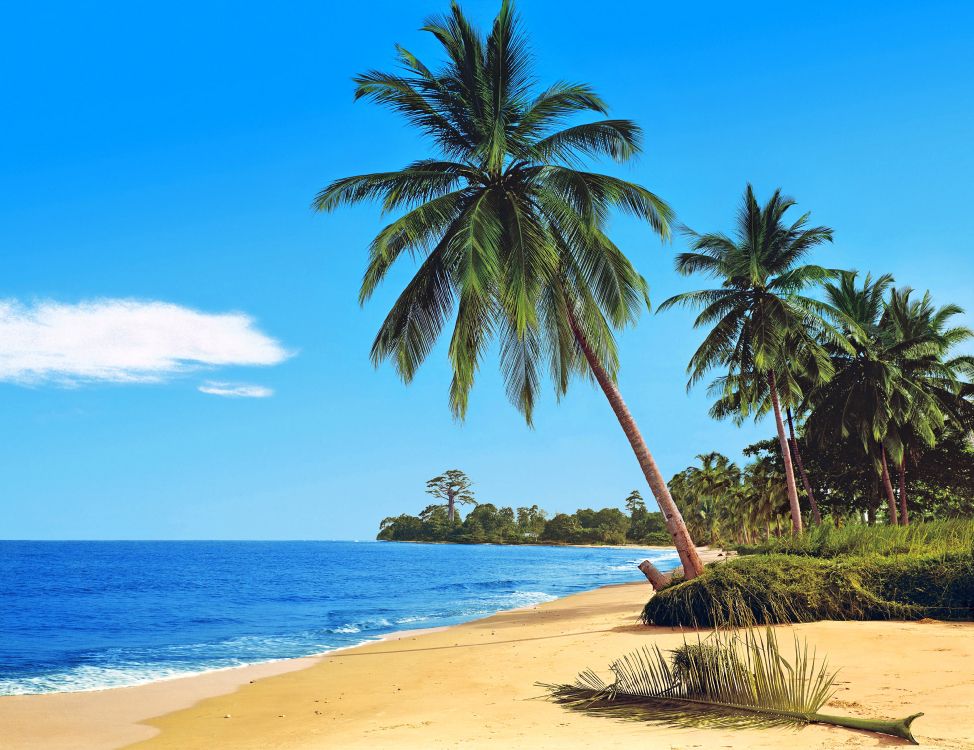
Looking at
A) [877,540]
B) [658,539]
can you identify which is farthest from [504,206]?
[658,539]

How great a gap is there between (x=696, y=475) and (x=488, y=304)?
56957 mm

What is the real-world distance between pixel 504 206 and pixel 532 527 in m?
125

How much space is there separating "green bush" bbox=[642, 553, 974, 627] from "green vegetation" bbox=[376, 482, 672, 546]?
95.6 metres

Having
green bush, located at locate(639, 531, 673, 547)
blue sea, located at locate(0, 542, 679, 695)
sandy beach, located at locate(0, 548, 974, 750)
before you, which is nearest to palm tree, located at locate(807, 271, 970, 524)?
blue sea, located at locate(0, 542, 679, 695)

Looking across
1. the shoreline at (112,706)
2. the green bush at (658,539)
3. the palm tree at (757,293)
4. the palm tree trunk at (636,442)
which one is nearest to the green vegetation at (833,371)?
the palm tree at (757,293)

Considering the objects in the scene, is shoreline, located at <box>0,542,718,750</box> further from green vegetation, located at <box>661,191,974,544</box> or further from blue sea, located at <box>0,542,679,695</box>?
green vegetation, located at <box>661,191,974,544</box>

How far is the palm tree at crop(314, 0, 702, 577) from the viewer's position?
15352 millimetres

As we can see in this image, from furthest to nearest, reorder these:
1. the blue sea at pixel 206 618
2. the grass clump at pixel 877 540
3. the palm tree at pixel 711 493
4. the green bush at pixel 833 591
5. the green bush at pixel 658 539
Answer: the green bush at pixel 658 539
the palm tree at pixel 711 493
the blue sea at pixel 206 618
the grass clump at pixel 877 540
the green bush at pixel 833 591

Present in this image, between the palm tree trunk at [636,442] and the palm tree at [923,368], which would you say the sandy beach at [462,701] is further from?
the palm tree at [923,368]

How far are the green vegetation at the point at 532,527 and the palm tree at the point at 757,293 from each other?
282ft

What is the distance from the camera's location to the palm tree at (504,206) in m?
15.4

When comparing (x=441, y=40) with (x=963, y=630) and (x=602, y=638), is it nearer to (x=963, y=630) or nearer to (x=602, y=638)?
(x=602, y=638)

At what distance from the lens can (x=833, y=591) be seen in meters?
13.4

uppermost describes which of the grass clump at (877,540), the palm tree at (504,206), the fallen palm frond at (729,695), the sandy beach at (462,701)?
the palm tree at (504,206)
